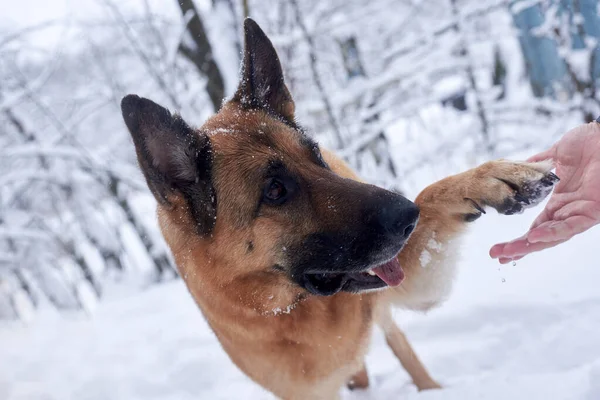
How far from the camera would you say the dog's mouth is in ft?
7.77

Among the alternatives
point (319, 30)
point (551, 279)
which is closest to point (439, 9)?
point (319, 30)

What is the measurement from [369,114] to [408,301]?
717 centimetres

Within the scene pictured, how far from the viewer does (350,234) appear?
7.02 ft

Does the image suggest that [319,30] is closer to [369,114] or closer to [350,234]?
[369,114]

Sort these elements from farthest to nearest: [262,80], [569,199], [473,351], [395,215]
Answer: [473,351]
[262,80]
[569,199]
[395,215]

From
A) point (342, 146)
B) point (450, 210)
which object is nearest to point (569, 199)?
point (450, 210)

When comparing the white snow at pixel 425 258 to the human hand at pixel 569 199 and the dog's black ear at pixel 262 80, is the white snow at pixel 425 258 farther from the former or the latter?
the dog's black ear at pixel 262 80

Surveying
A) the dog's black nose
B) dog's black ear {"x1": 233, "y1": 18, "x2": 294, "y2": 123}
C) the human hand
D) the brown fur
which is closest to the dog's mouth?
the brown fur

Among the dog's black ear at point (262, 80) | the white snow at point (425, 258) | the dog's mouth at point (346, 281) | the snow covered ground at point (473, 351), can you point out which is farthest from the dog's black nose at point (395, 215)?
the dog's black ear at point (262, 80)

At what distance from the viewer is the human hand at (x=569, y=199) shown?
211 centimetres

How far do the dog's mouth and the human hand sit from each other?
0.56m

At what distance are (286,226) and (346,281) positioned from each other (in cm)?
42

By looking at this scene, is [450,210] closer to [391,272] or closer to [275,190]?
[391,272]

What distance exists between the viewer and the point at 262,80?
2779 millimetres
